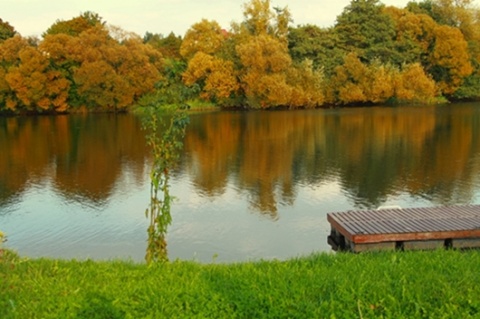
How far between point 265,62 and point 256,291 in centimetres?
3730

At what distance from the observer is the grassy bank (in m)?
4.54

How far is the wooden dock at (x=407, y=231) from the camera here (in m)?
8.45

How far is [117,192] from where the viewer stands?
597 inches

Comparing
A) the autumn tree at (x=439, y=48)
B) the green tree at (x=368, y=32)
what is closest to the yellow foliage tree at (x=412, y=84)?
the green tree at (x=368, y=32)

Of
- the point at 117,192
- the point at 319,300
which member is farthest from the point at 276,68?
the point at 319,300

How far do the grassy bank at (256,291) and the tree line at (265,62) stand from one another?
34.0 meters

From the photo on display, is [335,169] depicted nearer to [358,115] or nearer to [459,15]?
[358,115]

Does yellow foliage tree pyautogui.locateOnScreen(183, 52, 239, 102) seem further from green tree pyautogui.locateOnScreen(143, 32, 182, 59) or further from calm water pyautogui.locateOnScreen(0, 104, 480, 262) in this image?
calm water pyautogui.locateOnScreen(0, 104, 480, 262)

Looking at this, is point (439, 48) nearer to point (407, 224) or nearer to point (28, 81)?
point (28, 81)

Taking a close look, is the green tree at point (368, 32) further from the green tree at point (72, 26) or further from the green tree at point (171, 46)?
the green tree at point (72, 26)

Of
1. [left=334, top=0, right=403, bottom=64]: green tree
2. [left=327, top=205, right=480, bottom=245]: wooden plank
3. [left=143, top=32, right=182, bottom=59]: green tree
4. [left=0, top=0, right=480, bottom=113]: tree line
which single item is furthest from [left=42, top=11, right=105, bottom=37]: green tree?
[left=327, top=205, right=480, bottom=245]: wooden plank

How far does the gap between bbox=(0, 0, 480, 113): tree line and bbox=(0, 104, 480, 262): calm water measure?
11.9 m

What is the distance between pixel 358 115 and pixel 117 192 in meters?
24.0

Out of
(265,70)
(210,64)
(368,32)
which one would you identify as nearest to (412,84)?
(368,32)
